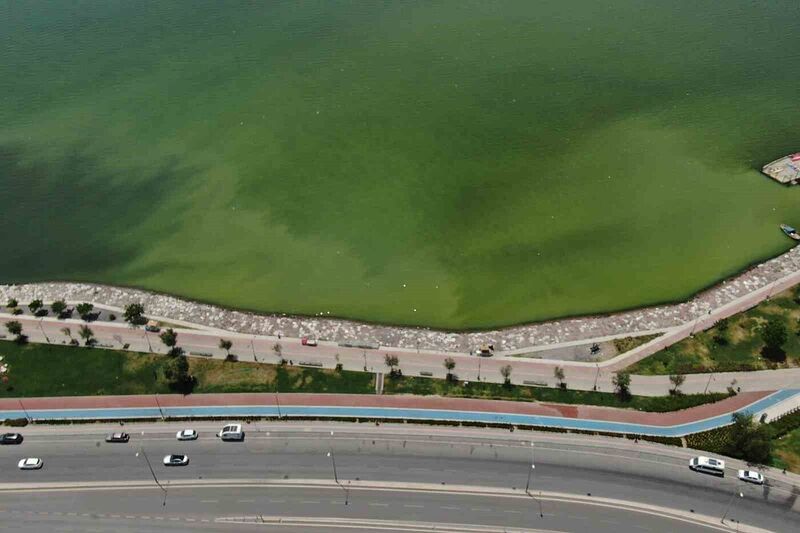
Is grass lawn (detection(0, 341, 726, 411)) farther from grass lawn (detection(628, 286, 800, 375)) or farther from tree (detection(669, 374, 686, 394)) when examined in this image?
grass lawn (detection(628, 286, 800, 375))

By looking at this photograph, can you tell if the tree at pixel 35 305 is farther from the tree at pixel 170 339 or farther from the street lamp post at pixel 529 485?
the street lamp post at pixel 529 485

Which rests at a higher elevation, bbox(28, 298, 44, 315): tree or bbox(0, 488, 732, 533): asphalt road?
bbox(28, 298, 44, 315): tree

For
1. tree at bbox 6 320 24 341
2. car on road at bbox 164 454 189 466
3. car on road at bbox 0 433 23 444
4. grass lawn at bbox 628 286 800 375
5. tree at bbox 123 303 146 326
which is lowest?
car on road at bbox 164 454 189 466

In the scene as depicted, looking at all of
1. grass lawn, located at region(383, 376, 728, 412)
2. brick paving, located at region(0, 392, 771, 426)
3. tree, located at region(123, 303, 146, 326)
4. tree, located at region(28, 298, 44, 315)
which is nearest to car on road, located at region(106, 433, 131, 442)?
brick paving, located at region(0, 392, 771, 426)

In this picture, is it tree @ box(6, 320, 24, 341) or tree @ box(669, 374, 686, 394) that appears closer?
tree @ box(669, 374, 686, 394)

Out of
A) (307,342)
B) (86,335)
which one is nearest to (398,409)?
(307,342)

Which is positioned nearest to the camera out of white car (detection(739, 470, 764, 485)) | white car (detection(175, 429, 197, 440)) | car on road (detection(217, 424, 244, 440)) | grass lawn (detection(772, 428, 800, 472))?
white car (detection(739, 470, 764, 485))

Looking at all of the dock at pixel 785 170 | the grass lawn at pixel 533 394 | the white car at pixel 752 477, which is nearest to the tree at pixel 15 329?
the grass lawn at pixel 533 394

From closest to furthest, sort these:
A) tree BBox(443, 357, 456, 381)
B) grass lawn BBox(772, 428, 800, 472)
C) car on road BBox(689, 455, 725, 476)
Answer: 1. car on road BBox(689, 455, 725, 476)
2. grass lawn BBox(772, 428, 800, 472)
3. tree BBox(443, 357, 456, 381)
